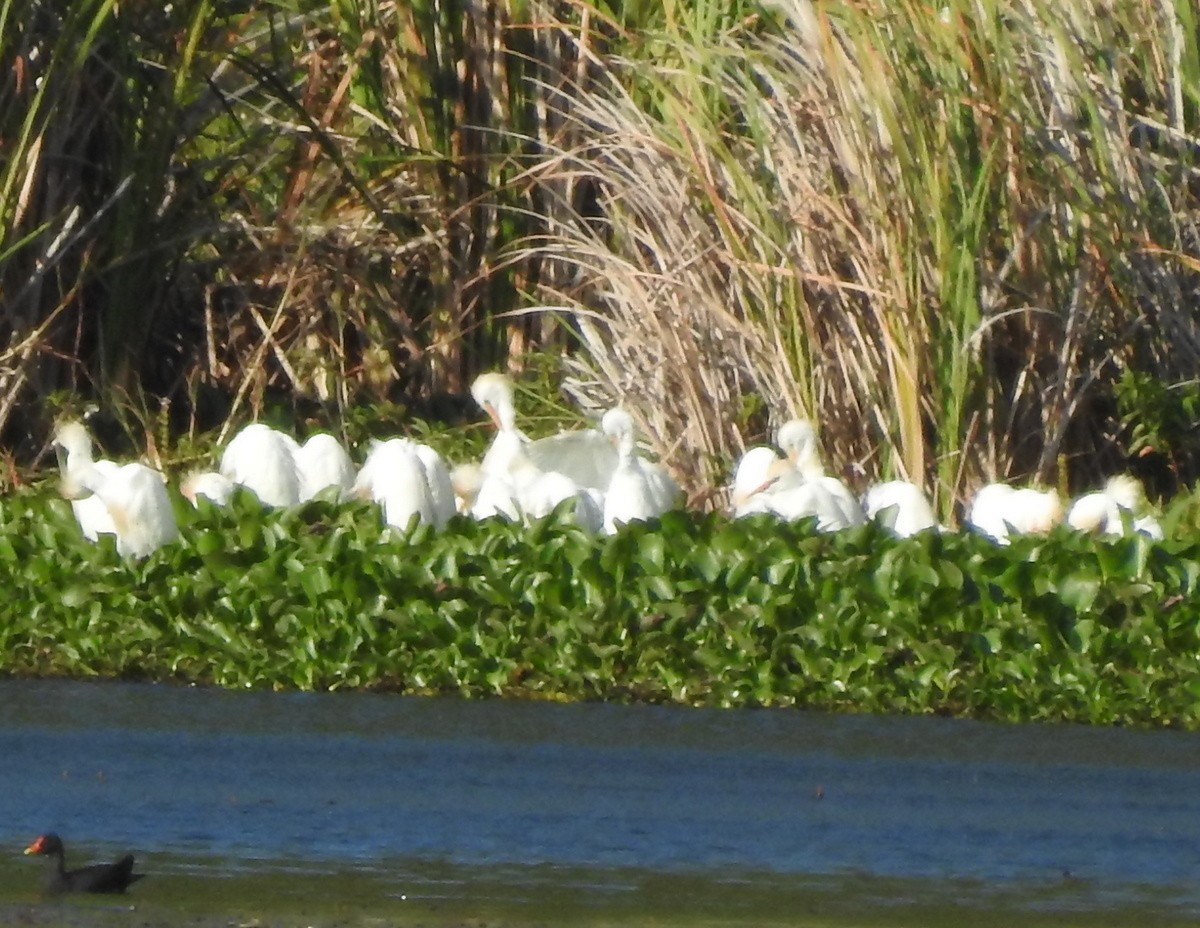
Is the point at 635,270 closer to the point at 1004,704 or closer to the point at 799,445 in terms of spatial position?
the point at 799,445

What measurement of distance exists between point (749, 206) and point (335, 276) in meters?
2.79

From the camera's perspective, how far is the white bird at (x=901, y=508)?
30.7ft

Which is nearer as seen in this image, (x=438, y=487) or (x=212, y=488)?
(x=212, y=488)


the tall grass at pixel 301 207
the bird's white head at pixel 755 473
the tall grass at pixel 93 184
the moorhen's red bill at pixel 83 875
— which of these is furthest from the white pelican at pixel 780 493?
the moorhen's red bill at pixel 83 875

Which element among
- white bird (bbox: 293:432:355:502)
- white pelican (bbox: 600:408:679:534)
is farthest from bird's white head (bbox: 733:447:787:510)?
white bird (bbox: 293:432:355:502)

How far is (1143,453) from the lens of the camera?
11570mm

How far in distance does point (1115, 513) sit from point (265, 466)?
3271mm

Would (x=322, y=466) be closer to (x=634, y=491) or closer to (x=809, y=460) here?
(x=634, y=491)

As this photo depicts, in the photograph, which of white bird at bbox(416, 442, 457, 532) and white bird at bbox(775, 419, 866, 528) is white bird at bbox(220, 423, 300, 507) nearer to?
white bird at bbox(416, 442, 457, 532)

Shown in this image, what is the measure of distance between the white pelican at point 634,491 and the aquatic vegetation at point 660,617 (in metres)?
0.75

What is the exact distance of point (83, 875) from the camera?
604 cm

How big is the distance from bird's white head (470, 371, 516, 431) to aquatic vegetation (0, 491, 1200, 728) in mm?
2386

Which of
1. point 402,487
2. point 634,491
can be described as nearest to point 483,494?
point 402,487

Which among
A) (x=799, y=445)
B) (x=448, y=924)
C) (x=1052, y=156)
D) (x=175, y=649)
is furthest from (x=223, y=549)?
(x=1052, y=156)
